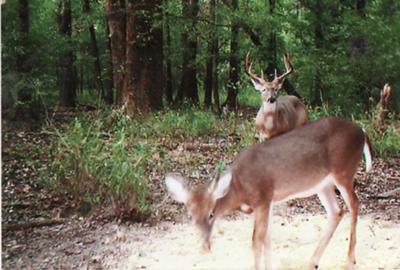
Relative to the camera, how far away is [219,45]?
20.0ft

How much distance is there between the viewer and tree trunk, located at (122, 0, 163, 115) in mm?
4758

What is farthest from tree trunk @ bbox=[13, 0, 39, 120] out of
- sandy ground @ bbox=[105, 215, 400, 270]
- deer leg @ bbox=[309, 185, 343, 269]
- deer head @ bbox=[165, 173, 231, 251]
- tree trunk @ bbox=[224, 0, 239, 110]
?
tree trunk @ bbox=[224, 0, 239, 110]

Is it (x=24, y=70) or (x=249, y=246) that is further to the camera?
(x=24, y=70)

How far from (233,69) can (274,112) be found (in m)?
2.99

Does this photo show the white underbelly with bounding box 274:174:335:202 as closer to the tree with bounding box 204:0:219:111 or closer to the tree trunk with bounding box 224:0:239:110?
the tree trunk with bounding box 224:0:239:110

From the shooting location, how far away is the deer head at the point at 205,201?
2.21m

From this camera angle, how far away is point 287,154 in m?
2.49

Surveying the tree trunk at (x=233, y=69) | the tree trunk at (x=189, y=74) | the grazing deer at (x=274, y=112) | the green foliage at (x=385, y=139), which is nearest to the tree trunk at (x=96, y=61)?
the tree trunk at (x=189, y=74)

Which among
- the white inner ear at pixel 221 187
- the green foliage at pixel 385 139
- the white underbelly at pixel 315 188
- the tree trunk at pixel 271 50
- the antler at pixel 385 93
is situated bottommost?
the green foliage at pixel 385 139

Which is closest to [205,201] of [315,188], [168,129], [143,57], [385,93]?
[315,188]

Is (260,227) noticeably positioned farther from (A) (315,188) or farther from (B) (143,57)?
(B) (143,57)

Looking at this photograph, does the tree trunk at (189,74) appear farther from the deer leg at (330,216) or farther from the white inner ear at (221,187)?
the white inner ear at (221,187)

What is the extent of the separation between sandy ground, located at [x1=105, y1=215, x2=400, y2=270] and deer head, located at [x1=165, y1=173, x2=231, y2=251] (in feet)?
1.12

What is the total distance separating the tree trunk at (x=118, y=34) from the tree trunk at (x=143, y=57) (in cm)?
33
